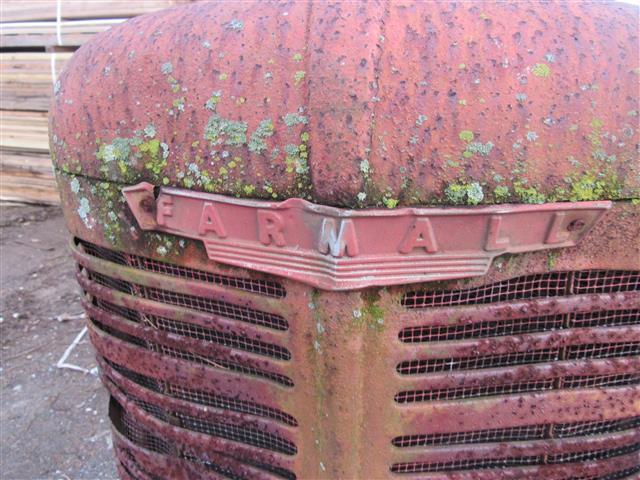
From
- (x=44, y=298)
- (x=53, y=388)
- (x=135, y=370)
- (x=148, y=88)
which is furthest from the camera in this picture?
(x=44, y=298)

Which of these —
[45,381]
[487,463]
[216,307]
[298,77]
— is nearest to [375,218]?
[298,77]

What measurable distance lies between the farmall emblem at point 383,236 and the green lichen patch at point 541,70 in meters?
0.21

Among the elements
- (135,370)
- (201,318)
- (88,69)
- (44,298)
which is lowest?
(44,298)

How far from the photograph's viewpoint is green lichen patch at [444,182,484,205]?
36.1 inches

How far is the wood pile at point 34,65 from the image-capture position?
4.35 meters

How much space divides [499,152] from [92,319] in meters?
1.08

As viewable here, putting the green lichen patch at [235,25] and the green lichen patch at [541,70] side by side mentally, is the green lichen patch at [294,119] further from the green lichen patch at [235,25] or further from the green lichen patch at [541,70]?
the green lichen patch at [541,70]

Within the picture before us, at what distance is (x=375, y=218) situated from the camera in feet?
3.01

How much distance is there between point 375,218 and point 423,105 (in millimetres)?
199

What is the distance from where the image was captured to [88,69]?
1.17 meters

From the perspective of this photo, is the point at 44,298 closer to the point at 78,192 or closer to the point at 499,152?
the point at 78,192

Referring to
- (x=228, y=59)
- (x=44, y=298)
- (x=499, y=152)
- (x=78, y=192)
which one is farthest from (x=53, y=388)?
(x=499, y=152)

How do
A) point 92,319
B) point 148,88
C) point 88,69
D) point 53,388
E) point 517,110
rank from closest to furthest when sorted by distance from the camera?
point 517,110
point 148,88
point 88,69
point 92,319
point 53,388

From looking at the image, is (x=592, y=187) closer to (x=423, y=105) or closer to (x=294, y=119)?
(x=423, y=105)
